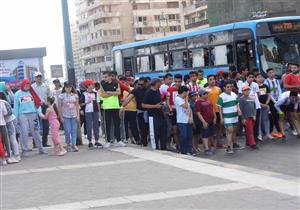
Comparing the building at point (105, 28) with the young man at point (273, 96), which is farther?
the building at point (105, 28)

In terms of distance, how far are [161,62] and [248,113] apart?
1276cm

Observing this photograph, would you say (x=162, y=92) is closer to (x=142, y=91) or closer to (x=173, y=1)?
(x=142, y=91)

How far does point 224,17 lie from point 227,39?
1093 inches

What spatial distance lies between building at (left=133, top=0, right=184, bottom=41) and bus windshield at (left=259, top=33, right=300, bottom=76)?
8059 centimetres

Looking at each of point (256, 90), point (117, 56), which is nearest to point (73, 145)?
point (256, 90)

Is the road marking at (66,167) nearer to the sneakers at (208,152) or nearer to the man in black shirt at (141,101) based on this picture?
the sneakers at (208,152)

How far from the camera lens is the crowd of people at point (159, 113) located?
12.4 metres

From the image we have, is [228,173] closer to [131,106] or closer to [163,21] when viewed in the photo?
[131,106]

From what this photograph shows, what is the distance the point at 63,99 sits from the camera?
12.7 meters

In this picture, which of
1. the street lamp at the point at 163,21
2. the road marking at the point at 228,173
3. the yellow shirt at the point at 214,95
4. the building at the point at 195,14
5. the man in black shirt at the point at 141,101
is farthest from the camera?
the street lamp at the point at 163,21

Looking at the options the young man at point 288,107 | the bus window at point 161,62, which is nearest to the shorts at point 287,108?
the young man at point 288,107

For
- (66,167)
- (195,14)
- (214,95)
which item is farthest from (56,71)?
(195,14)

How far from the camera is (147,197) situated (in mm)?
7434

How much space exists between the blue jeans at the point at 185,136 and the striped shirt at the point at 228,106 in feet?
2.78
